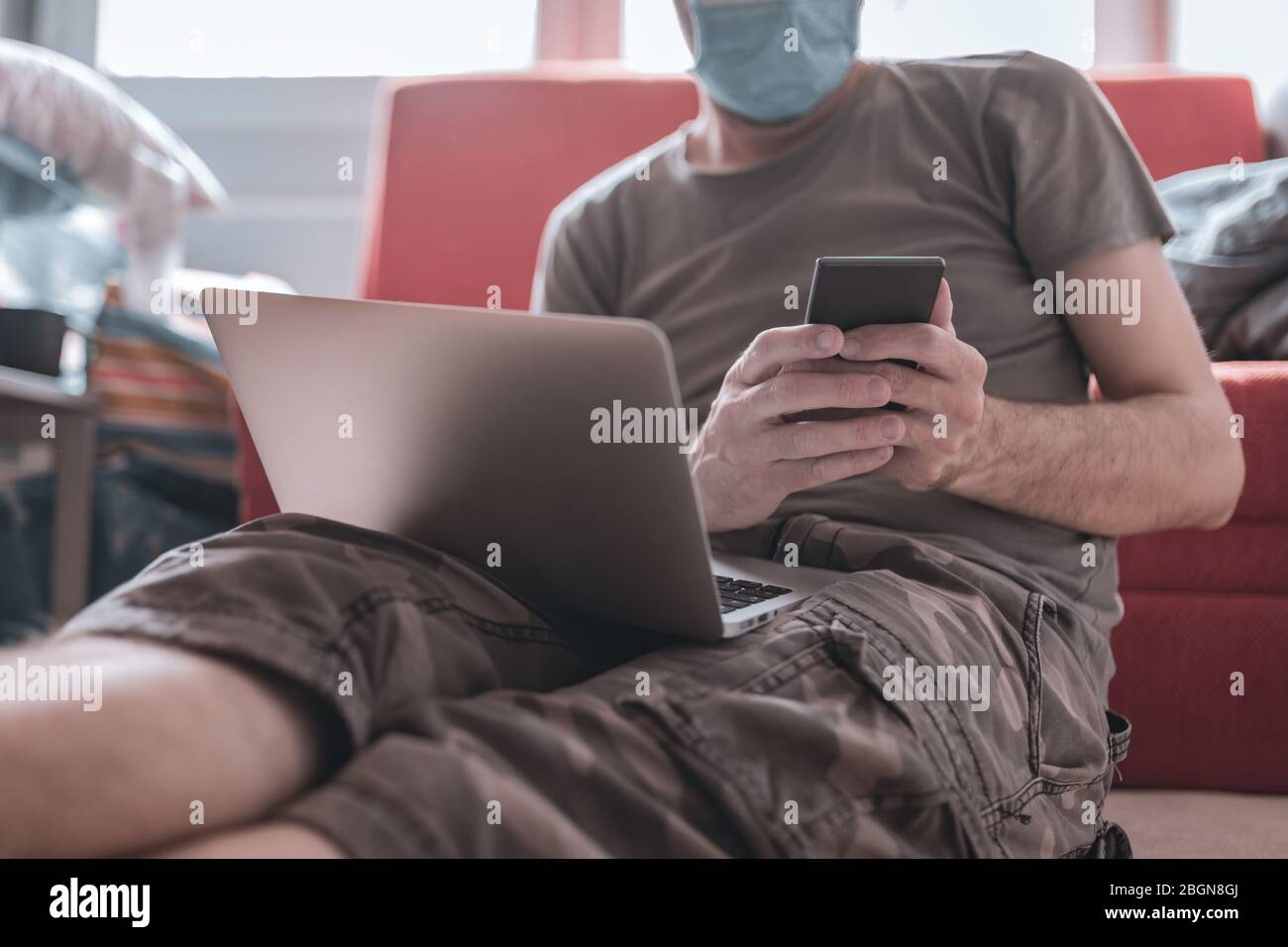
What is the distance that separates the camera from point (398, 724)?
1.24 feet

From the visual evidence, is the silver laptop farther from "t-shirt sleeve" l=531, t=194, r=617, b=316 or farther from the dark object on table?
the dark object on table

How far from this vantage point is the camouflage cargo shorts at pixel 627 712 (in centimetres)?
35

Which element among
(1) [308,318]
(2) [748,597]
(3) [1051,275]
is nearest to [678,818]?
(2) [748,597]

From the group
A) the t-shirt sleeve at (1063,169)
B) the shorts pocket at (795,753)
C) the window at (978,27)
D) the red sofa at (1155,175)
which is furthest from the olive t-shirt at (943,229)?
the window at (978,27)

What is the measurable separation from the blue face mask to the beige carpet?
72 cm

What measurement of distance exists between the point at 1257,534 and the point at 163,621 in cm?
102

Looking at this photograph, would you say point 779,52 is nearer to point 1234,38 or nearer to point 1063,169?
point 1063,169

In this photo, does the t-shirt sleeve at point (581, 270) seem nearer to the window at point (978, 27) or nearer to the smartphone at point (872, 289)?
the smartphone at point (872, 289)

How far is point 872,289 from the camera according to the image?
478mm

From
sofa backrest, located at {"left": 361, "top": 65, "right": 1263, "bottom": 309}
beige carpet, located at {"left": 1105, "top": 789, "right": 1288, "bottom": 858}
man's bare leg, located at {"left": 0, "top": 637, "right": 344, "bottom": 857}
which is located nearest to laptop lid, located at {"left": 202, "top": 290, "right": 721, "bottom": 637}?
man's bare leg, located at {"left": 0, "top": 637, "right": 344, "bottom": 857}

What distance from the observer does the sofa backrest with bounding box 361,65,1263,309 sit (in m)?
1.51

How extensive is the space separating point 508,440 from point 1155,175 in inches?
56.0

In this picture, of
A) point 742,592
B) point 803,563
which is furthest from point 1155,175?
point 742,592
